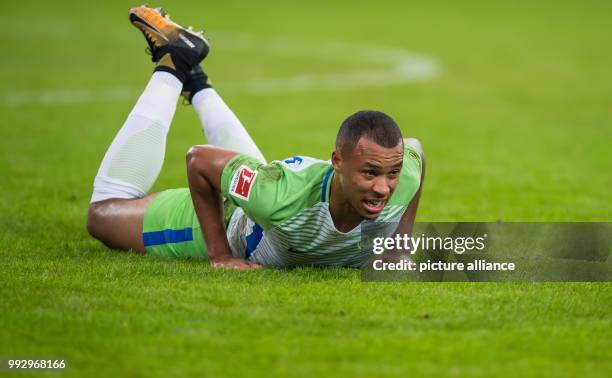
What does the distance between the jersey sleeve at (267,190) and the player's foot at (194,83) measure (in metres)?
2.38

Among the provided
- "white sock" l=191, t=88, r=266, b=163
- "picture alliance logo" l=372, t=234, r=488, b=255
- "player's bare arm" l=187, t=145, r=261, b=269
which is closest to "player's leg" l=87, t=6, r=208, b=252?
"white sock" l=191, t=88, r=266, b=163

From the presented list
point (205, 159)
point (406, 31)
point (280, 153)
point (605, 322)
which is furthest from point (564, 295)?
point (406, 31)

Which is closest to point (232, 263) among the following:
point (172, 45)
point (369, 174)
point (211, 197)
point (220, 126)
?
point (211, 197)

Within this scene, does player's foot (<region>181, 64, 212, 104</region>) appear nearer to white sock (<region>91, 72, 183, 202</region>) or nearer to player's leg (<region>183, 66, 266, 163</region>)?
player's leg (<region>183, 66, 266, 163</region>)

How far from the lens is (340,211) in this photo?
767cm

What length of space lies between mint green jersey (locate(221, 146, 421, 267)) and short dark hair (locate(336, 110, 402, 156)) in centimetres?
36

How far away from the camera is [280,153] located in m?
15.0

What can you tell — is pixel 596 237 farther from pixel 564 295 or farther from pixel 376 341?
pixel 376 341

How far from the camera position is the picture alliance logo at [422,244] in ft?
26.5

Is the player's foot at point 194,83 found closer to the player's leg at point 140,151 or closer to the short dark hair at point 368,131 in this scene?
the player's leg at point 140,151

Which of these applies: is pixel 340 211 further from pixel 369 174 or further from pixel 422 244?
pixel 422 244

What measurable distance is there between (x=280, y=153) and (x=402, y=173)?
7075mm

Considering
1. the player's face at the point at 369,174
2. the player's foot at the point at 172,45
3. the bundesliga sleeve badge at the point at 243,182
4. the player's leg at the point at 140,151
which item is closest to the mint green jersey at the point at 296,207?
the bundesliga sleeve badge at the point at 243,182

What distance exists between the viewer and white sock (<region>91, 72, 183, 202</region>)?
368 inches
